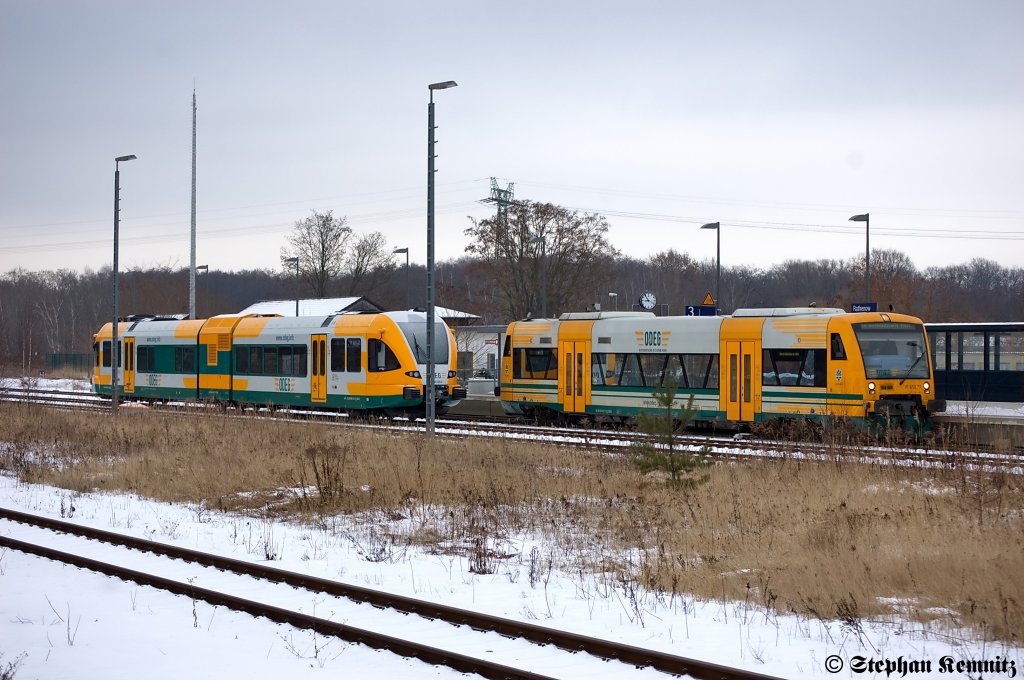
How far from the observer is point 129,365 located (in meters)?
36.4

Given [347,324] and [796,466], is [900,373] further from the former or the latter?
[347,324]

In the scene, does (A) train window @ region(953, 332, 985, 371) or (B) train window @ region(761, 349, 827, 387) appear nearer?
(B) train window @ region(761, 349, 827, 387)

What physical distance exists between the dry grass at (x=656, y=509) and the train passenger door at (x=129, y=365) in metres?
15.0

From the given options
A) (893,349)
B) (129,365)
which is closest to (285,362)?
(129,365)

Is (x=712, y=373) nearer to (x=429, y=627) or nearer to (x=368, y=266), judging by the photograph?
(x=429, y=627)

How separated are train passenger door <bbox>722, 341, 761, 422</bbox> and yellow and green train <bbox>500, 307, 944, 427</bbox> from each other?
0.08ft

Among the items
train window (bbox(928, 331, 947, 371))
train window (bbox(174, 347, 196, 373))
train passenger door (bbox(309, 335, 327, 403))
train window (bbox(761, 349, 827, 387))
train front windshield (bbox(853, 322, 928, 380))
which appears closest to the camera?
train front windshield (bbox(853, 322, 928, 380))

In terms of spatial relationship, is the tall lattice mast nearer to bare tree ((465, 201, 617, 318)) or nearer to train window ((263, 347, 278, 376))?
bare tree ((465, 201, 617, 318))

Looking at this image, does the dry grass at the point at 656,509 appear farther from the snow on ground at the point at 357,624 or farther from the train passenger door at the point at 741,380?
the train passenger door at the point at 741,380

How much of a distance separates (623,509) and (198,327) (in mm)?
23157

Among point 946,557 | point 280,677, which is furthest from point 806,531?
point 280,677

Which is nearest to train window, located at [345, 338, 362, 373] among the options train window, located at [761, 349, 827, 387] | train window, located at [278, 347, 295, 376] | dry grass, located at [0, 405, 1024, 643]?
train window, located at [278, 347, 295, 376]

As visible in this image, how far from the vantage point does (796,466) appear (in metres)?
15.6

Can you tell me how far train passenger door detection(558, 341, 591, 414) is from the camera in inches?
1038
